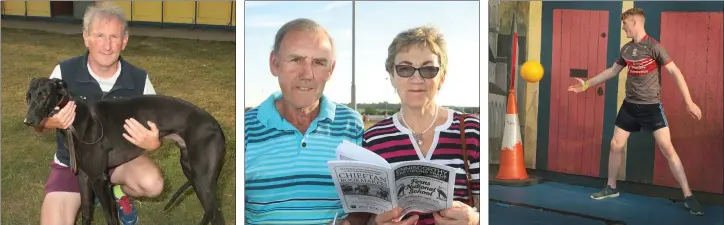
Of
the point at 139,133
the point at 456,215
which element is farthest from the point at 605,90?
the point at 139,133

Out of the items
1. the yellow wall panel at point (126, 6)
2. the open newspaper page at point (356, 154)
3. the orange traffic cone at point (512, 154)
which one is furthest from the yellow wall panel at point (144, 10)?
the orange traffic cone at point (512, 154)

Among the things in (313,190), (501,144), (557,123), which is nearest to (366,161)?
(313,190)

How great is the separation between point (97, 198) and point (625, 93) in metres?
2.97

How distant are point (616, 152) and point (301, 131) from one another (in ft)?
5.72

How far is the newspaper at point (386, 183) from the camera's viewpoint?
4.13m

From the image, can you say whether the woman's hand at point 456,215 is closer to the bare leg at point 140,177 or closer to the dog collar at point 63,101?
the bare leg at point 140,177

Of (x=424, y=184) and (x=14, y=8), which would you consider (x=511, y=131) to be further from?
(x=14, y=8)

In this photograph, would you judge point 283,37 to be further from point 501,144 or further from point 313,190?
point 501,144

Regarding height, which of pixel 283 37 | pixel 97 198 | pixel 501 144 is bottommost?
pixel 97 198

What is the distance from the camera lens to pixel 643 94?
438cm

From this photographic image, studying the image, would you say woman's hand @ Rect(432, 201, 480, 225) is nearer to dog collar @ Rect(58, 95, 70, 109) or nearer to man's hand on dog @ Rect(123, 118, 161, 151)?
man's hand on dog @ Rect(123, 118, 161, 151)

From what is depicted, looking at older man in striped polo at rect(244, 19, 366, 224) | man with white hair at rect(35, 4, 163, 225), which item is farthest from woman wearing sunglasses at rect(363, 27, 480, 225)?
man with white hair at rect(35, 4, 163, 225)

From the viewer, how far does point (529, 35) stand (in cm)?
454

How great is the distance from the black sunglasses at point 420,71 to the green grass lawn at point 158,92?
94cm
